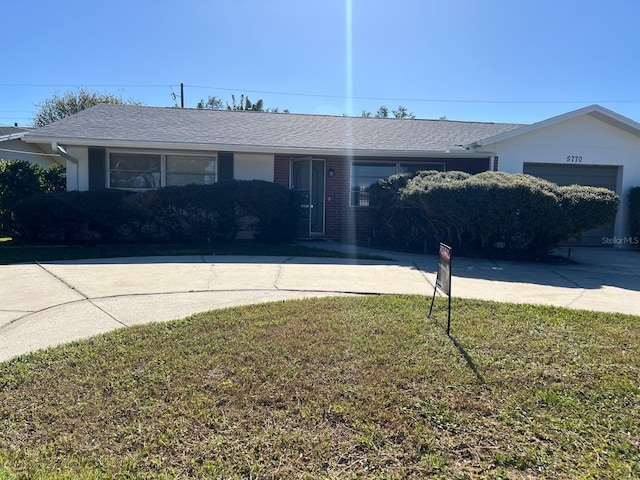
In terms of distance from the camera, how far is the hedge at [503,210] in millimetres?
9742

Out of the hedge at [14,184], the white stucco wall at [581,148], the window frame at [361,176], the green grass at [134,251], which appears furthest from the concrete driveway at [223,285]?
the hedge at [14,184]

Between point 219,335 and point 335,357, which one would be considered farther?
point 219,335

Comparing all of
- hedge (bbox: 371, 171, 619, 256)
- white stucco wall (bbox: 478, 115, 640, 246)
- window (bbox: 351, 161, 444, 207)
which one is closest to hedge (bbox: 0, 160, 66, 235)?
window (bbox: 351, 161, 444, 207)

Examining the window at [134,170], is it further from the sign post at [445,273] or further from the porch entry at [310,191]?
the sign post at [445,273]

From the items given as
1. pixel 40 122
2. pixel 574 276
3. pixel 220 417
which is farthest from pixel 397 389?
pixel 40 122

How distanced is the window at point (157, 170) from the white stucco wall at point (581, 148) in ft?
27.6

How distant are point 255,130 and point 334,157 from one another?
2.71 metres

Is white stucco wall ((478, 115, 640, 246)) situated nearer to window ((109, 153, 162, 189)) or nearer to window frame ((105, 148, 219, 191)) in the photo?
window frame ((105, 148, 219, 191))

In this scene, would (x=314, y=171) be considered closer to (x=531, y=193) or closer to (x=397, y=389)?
(x=531, y=193)

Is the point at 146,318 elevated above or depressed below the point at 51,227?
below

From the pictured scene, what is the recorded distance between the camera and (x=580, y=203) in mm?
9695

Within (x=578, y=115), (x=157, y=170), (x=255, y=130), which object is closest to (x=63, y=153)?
(x=157, y=170)

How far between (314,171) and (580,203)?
6979 millimetres
